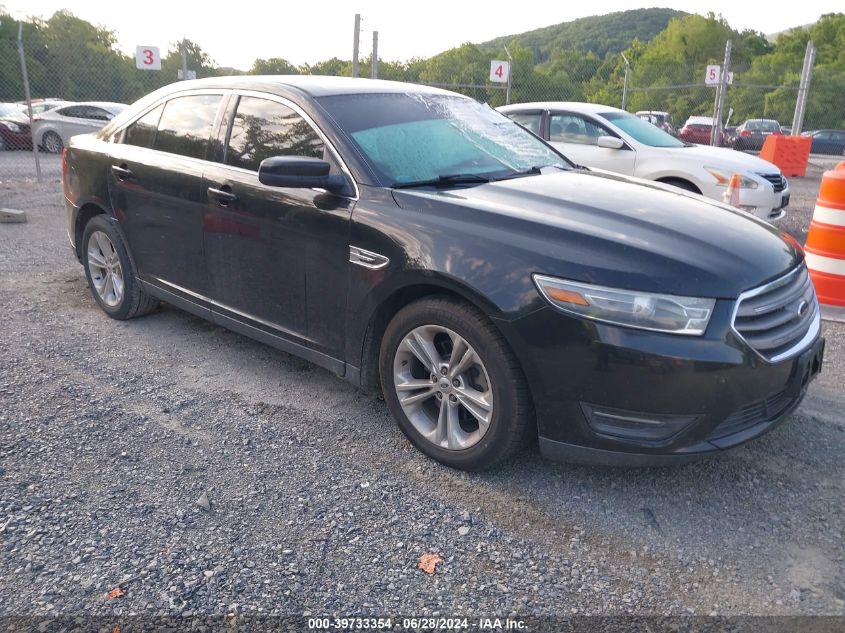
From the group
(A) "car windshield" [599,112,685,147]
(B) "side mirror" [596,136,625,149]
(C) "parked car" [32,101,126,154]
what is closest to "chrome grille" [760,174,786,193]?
(A) "car windshield" [599,112,685,147]

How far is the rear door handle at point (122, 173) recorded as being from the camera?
4.57 meters

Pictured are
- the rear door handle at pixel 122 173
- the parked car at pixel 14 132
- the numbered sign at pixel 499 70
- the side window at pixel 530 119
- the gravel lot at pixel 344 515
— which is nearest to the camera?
the gravel lot at pixel 344 515

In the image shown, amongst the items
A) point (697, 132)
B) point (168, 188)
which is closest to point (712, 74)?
point (697, 132)

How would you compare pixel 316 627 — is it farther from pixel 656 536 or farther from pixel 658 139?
pixel 658 139

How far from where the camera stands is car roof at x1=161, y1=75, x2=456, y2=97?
388cm

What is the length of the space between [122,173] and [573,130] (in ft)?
20.2

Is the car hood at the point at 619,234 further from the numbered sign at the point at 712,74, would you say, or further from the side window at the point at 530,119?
the numbered sign at the point at 712,74

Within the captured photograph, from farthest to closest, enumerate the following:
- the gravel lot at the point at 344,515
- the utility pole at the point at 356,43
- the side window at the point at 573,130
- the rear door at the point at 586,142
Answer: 1. the utility pole at the point at 356,43
2. the side window at the point at 573,130
3. the rear door at the point at 586,142
4. the gravel lot at the point at 344,515

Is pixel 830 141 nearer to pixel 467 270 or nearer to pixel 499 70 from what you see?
pixel 499 70

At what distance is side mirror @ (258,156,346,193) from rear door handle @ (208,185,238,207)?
0.61 meters

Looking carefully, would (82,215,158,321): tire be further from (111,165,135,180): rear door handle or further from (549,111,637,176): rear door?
(549,111,637,176): rear door

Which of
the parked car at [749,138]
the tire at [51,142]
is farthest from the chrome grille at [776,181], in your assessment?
the parked car at [749,138]

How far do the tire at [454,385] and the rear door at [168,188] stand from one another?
5.14 ft

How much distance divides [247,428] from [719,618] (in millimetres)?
2281
